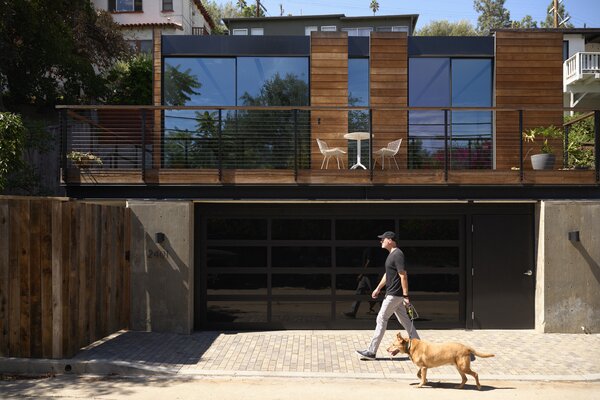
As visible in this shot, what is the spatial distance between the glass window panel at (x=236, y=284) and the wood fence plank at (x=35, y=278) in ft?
10.5

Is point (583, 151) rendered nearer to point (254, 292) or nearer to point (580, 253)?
point (580, 253)

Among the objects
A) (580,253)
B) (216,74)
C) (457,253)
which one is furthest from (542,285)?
(216,74)

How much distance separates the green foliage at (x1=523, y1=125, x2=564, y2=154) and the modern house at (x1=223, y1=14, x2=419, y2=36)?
17191mm

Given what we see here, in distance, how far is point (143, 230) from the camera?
9664mm

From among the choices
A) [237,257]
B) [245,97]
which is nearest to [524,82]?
[245,97]

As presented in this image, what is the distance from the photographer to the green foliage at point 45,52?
1655 cm

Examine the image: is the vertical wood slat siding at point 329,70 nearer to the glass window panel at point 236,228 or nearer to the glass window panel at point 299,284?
the glass window panel at point 236,228

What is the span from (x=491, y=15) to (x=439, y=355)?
220 feet

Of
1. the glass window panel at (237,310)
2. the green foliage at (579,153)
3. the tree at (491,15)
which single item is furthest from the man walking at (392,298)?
the tree at (491,15)

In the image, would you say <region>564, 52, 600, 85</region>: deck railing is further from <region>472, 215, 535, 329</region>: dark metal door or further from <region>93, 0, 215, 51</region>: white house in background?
<region>93, 0, 215, 51</region>: white house in background

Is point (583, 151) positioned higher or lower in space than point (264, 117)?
lower

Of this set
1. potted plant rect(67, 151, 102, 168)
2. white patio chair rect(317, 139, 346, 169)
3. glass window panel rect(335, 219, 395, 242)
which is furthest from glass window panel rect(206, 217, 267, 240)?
potted plant rect(67, 151, 102, 168)

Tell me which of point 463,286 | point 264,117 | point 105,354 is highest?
point 264,117

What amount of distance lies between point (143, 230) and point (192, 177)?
1278 mm
